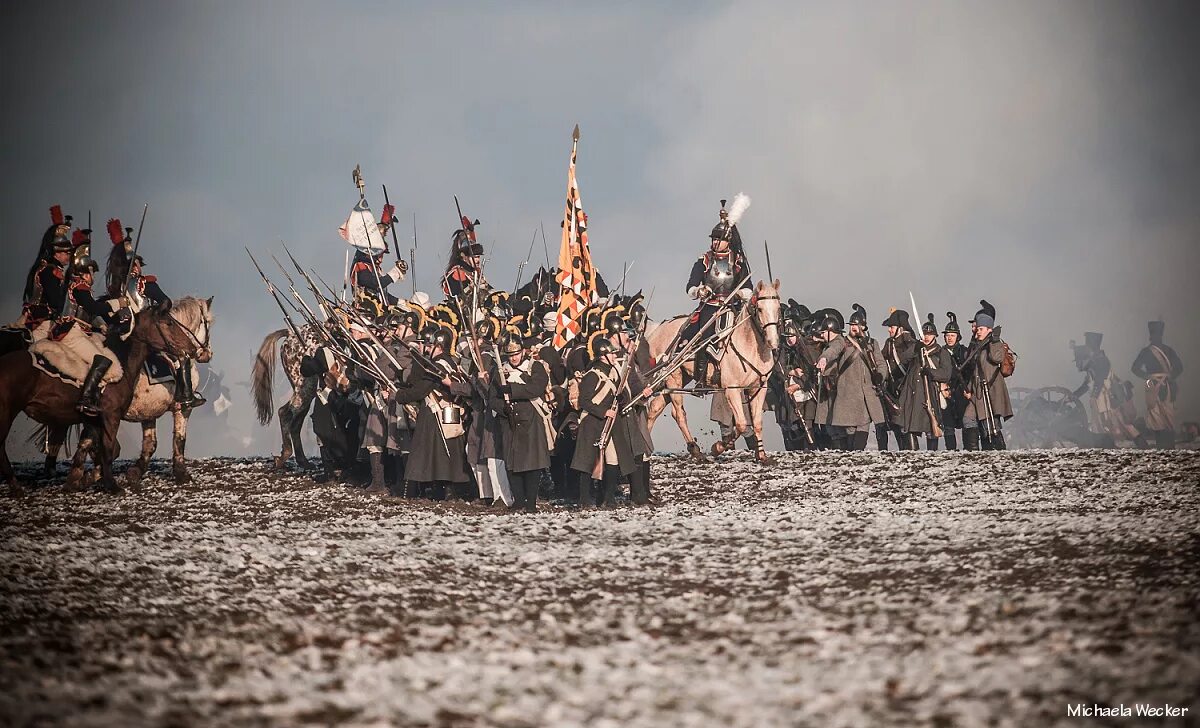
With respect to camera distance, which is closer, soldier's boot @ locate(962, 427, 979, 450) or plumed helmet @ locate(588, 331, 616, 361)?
plumed helmet @ locate(588, 331, 616, 361)

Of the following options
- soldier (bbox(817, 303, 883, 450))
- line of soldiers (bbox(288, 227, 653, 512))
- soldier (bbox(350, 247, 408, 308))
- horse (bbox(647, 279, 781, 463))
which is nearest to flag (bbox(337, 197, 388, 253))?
soldier (bbox(350, 247, 408, 308))

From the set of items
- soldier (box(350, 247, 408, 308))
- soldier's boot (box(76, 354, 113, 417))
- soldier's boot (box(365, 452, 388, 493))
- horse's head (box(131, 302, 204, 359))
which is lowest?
soldier's boot (box(365, 452, 388, 493))

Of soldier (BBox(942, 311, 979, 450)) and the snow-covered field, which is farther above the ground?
soldier (BBox(942, 311, 979, 450))

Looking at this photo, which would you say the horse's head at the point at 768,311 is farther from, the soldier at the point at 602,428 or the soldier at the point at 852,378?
the soldier at the point at 602,428

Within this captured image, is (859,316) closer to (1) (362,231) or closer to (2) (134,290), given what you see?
(1) (362,231)

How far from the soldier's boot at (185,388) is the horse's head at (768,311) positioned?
859 centimetres

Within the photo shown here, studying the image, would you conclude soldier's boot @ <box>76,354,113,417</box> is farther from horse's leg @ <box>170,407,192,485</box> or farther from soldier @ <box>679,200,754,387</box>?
soldier @ <box>679,200,754,387</box>

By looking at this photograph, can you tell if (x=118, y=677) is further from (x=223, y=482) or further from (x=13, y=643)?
(x=223, y=482)

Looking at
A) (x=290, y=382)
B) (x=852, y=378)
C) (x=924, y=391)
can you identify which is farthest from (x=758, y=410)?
(x=290, y=382)

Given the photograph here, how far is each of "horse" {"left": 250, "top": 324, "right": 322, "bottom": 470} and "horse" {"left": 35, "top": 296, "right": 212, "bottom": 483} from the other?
147cm

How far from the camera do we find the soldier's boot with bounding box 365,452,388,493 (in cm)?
1480

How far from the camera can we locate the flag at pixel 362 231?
17.5 m

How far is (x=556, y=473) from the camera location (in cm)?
1481

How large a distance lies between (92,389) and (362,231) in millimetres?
4948
